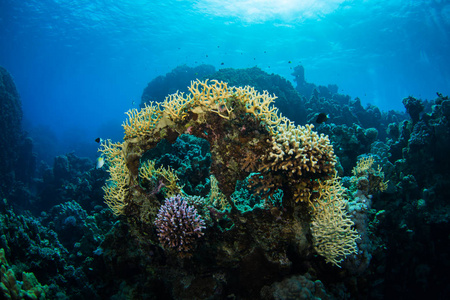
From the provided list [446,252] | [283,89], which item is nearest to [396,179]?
[446,252]

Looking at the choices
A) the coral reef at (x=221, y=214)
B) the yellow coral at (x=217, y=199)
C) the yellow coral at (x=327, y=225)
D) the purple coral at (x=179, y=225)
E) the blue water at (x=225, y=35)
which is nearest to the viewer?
the purple coral at (x=179, y=225)

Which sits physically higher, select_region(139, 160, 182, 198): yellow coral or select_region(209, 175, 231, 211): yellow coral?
select_region(139, 160, 182, 198): yellow coral

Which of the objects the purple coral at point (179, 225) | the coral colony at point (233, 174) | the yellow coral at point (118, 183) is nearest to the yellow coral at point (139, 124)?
the coral colony at point (233, 174)

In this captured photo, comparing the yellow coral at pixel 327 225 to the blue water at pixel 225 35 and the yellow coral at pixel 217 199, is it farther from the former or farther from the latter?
the blue water at pixel 225 35

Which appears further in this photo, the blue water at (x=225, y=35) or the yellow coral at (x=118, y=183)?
the blue water at (x=225, y=35)

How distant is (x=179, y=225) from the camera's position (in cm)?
335

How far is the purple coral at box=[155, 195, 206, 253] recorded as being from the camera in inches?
131

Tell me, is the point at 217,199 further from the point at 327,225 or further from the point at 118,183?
the point at 118,183

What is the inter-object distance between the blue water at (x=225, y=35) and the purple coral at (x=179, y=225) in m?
20.0

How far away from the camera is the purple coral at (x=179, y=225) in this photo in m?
3.32

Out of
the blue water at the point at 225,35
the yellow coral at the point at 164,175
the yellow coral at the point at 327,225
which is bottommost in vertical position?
the yellow coral at the point at 327,225

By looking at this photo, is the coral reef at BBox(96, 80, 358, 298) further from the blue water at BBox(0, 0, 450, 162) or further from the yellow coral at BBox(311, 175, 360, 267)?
the blue water at BBox(0, 0, 450, 162)

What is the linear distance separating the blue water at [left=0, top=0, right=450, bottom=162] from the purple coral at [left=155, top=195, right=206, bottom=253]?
65.6 ft

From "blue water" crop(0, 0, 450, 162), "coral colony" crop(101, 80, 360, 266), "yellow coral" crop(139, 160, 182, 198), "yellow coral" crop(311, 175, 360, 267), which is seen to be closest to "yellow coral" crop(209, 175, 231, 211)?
"coral colony" crop(101, 80, 360, 266)
